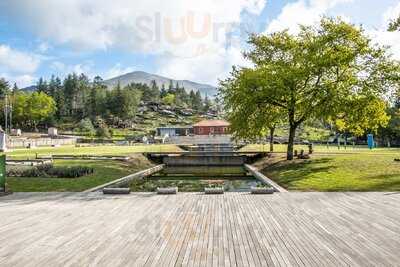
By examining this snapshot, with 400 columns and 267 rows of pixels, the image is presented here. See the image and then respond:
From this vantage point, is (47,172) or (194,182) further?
(194,182)

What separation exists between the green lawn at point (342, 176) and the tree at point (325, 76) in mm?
4574

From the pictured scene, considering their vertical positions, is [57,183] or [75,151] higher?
[75,151]

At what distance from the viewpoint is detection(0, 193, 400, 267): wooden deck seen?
8.10 metres

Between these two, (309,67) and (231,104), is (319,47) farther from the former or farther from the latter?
(231,104)

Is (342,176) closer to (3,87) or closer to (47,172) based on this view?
(47,172)

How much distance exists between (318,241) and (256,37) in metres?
29.8

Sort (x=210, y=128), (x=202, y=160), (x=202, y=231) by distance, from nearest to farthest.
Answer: (x=202, y=231) < (x=202, y=160) < (x=210, y=128)

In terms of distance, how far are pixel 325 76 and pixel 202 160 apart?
21253 mm

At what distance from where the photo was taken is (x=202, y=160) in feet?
165

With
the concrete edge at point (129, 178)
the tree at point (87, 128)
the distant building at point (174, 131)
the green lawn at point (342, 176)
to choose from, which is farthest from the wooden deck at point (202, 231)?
the distant building at point (174, 131)

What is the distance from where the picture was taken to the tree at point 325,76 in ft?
104

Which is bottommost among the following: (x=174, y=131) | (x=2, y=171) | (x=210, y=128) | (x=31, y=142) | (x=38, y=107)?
(x=2, y=171)

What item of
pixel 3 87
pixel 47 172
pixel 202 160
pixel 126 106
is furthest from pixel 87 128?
pixel 47 172

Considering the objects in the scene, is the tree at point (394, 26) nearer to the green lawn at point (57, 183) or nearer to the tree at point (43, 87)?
the green lawn at point (57, 183)
